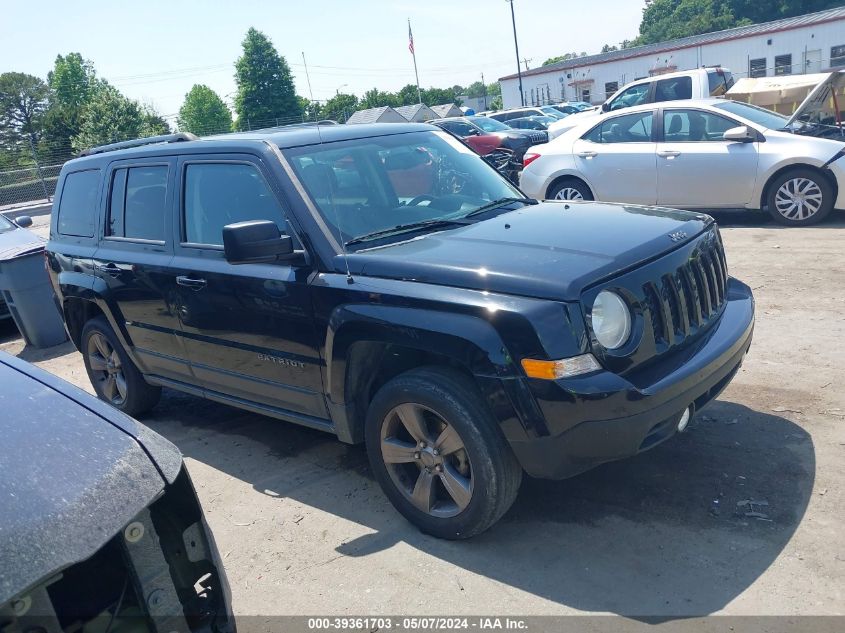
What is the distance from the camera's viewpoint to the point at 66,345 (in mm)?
8586

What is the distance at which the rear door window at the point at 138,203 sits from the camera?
470cm

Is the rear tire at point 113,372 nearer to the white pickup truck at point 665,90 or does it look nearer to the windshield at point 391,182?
the windshield at point 391,182

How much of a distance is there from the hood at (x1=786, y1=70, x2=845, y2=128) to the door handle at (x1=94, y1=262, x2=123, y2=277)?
8.14 metres

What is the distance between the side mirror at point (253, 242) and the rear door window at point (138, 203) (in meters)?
1.29

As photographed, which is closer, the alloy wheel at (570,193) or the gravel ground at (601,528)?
the gravel ground at (601,528)

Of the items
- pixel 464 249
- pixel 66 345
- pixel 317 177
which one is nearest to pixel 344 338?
→ pixel 464 249

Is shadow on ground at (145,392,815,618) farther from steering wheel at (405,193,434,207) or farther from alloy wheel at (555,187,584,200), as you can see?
alloy wheel at (555,187,584,200)

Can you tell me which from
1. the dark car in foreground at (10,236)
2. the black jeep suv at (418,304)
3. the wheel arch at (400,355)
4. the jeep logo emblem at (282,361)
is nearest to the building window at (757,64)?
the dark car in foreground at (10,236)

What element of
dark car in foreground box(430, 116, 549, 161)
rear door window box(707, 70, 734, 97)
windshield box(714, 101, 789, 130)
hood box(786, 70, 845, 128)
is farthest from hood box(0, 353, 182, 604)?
rear door window box(707, 70, 734, 97)

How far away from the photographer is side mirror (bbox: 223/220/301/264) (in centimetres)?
354

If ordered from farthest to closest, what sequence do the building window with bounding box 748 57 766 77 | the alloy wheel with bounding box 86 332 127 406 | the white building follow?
the building window with bounding box 748 57 766 77, the white building, the alloy wheel with bounding box 86 332 127 406

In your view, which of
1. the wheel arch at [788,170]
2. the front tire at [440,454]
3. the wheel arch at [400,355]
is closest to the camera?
the wheel arch at [400,355]

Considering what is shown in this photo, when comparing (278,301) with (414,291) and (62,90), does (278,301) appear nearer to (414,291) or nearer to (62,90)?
(414,291)

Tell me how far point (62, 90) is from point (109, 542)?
86462 mm
